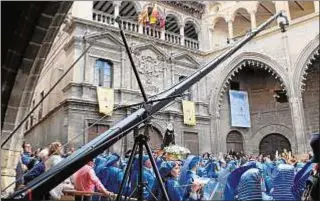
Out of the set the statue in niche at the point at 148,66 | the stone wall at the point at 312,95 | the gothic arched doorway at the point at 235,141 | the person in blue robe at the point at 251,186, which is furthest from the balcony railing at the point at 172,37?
the person in blue robe at the point at 251,186

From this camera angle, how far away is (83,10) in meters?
13.2

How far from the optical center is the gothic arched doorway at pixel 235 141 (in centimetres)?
1506

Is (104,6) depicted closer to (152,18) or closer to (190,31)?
(152,18)

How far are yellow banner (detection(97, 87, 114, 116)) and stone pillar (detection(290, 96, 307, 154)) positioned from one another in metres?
6.69

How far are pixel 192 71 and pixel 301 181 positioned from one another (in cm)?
723

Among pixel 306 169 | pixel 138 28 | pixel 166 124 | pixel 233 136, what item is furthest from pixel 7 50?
pixel 233 136

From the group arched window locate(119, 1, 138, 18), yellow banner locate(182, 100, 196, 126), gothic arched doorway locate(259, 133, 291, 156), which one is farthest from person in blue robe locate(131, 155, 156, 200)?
gothic arched doorway locate(259, 133, 291, 156)

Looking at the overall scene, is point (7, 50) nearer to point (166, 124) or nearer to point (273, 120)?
point (166, 124)

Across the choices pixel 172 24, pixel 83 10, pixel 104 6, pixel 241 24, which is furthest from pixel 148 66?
pixel 241 24

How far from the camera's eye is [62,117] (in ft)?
39.6

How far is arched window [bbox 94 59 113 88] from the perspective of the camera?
12.9 metres

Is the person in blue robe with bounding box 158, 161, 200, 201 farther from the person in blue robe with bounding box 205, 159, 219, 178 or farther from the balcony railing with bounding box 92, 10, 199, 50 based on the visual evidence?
the balcony railing with bounding box 92, 10, 199, 50

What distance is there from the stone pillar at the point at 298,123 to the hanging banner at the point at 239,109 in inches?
101

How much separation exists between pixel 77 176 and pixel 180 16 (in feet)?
40.3
